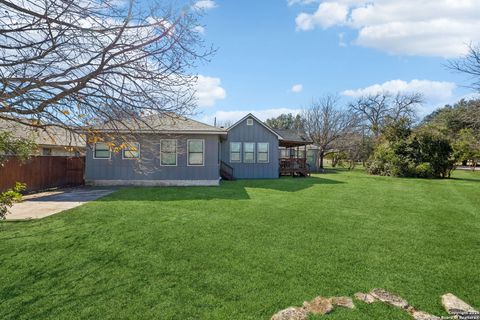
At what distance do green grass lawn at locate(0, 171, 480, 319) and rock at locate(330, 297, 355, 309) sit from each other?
0.10 m

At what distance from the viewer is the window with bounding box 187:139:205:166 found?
48.1 ft

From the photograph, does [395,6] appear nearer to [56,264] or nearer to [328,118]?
[56,264]

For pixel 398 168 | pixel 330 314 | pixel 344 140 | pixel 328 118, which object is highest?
pixel 328 118

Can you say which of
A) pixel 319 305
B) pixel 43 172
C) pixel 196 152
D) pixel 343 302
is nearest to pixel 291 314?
pixel 319 305

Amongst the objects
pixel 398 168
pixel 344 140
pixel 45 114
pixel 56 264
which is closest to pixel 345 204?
pixel 56 264

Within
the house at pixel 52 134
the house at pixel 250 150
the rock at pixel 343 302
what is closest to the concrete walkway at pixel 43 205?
the house at pixel 52 134

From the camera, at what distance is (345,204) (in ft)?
31.1

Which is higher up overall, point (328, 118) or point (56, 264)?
point (328, 118)

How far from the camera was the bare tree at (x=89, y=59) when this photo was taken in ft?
9.18

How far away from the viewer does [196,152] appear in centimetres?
1471

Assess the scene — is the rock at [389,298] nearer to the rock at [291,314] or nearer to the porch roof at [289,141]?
the rock at [291,314]

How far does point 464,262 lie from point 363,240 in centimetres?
157

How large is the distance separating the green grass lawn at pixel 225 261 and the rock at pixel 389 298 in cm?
12

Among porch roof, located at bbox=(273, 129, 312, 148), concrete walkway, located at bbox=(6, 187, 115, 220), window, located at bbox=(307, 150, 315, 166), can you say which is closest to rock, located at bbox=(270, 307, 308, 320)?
→ concrete walkway, located at bbox=(6, 187, 115, 220)
